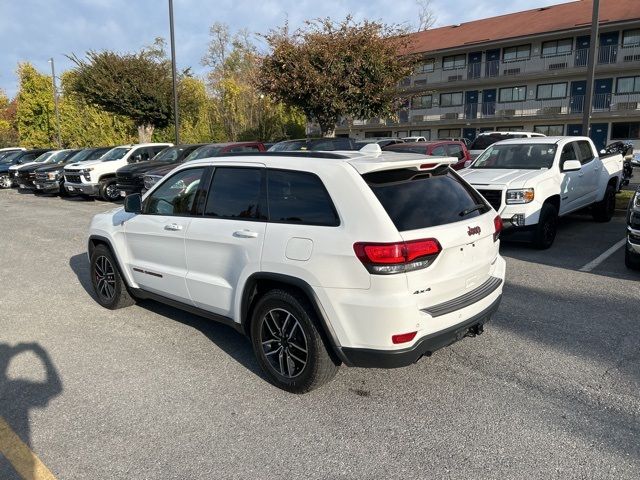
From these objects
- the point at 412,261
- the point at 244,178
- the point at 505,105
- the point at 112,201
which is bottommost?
the point at 112,201

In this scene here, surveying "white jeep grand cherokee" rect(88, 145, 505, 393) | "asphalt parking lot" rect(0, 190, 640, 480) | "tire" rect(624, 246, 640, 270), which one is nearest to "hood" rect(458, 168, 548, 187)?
"tire" rect(624, 246, 640, 270)

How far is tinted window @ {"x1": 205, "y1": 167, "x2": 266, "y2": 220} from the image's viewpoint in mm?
3793

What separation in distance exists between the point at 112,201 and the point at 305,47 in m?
10.4

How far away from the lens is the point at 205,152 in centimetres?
1404

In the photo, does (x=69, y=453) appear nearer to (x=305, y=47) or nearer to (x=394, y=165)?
(x=394, y=165)

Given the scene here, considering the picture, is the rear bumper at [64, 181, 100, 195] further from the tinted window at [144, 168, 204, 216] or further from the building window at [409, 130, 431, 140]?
the building window at [409, 130, 431, 140]

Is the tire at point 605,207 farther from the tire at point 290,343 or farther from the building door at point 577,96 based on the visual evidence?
the building door at point 577,96

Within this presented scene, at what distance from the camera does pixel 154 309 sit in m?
5.47

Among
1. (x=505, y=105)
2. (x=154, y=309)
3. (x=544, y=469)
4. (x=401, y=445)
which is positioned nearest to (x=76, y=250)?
(x=154, y=309)

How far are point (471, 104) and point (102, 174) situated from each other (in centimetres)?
2947

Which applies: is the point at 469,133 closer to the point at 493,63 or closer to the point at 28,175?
the point at 493,63

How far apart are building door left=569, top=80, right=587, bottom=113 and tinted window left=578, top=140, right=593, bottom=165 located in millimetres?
27133

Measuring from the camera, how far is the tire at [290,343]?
334cm

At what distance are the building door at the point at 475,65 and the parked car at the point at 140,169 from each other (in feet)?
92.6
